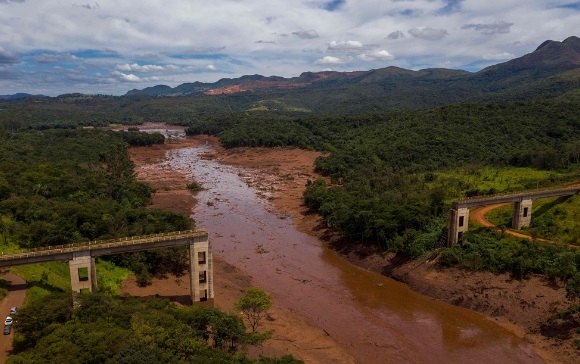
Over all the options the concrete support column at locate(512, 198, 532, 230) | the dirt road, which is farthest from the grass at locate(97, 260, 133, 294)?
the concrete support column at locate(512, 198, 532, 230)

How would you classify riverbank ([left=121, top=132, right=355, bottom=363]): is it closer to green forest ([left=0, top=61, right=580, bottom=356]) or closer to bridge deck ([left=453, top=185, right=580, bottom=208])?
green forest ([left=0, top=61, right=580, bottom=356])

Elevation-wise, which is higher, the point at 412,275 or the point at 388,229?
the point at 388,229

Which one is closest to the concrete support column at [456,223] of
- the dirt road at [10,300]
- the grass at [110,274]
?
the grass at [110,274]

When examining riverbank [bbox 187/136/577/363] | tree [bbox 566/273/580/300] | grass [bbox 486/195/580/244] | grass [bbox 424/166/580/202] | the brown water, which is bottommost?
the brown water

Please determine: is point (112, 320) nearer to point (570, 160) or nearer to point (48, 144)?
point (570, 160)

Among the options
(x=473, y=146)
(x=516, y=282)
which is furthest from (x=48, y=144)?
(x=516, y=282)

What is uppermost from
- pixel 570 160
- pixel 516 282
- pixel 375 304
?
pixel 570 160

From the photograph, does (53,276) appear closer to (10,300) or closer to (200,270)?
(10,300)

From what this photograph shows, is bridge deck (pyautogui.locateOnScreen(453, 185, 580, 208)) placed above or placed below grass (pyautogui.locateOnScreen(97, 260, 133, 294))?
above
